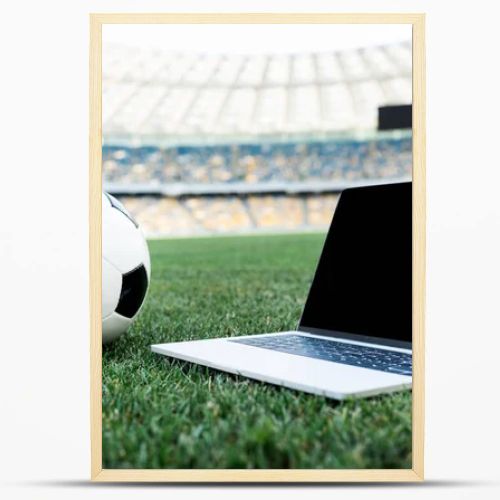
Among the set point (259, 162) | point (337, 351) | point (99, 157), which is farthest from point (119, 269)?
point (259, 162)

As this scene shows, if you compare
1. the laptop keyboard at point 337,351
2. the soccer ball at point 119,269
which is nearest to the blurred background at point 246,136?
the soccer ball at point 119,269

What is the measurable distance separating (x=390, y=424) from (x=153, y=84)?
74.8 feet

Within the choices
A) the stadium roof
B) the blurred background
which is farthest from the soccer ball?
the blurred background

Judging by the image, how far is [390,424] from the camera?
1492 millimetres

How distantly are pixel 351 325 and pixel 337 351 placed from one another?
276 mm

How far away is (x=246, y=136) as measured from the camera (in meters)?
26.2

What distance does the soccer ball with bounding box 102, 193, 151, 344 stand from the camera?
7.34ft

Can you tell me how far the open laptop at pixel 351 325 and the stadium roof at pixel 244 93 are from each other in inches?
787

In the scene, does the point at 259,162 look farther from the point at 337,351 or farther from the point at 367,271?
the point at 337,351

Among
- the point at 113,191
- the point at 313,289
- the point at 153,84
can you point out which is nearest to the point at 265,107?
the point at 153,84

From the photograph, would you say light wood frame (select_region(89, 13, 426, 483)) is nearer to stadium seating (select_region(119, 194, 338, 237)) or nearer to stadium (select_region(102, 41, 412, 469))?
stadium (select_region(102, 41, 412, 469))

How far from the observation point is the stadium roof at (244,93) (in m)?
22.5

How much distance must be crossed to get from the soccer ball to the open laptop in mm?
247
